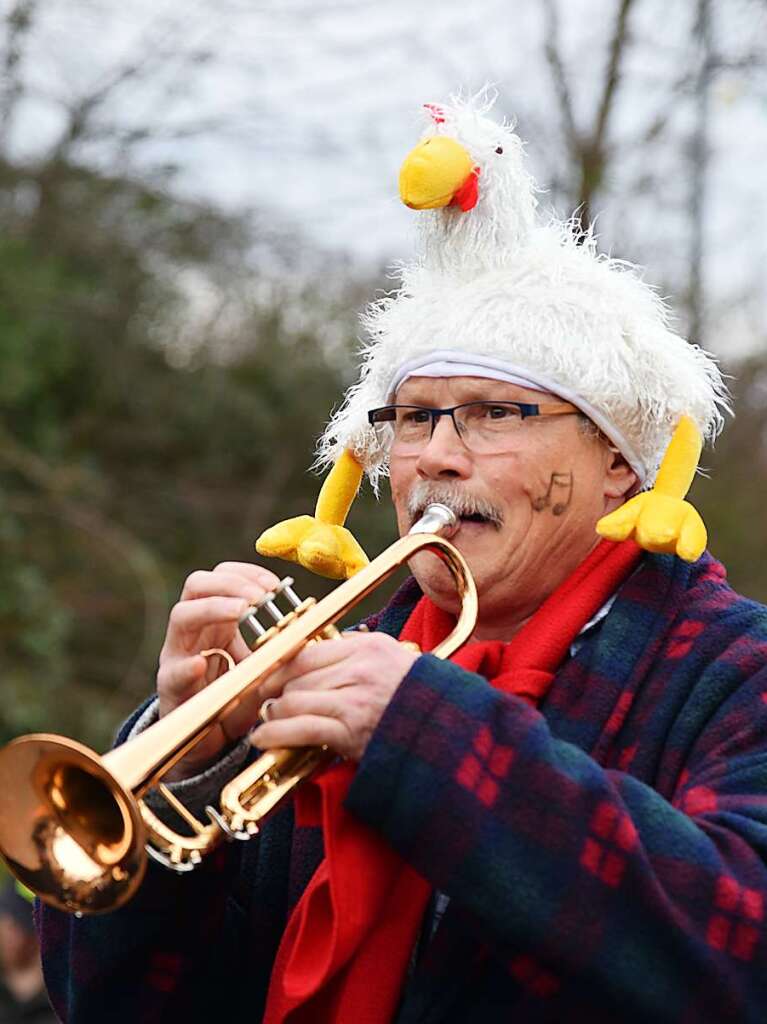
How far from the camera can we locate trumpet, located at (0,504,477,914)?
6.80 feet

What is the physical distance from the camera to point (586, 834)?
77.0 inches

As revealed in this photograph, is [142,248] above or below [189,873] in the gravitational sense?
above

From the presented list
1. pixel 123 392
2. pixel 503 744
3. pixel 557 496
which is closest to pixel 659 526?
pixel 557 496

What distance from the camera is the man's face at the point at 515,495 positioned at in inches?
102

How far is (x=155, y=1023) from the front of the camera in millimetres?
2523

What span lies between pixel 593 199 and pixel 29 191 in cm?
482

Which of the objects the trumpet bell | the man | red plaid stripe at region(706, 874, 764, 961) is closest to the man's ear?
the man

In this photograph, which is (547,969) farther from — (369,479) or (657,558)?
(369,479)

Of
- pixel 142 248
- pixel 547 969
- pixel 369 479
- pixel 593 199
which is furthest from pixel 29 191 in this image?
pixel 547 969

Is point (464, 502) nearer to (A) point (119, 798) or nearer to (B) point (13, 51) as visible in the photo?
(A) point (119, 798)

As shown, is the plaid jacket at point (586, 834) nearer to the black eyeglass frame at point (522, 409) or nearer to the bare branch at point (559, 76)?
the black eyeglass frame at point (522, 409)

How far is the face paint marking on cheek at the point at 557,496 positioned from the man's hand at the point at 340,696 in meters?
0.54

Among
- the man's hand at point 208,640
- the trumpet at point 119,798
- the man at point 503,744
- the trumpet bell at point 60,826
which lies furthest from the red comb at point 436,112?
the trumpet bell at point 60,826

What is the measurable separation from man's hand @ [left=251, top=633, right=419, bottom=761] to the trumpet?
0.23ft
